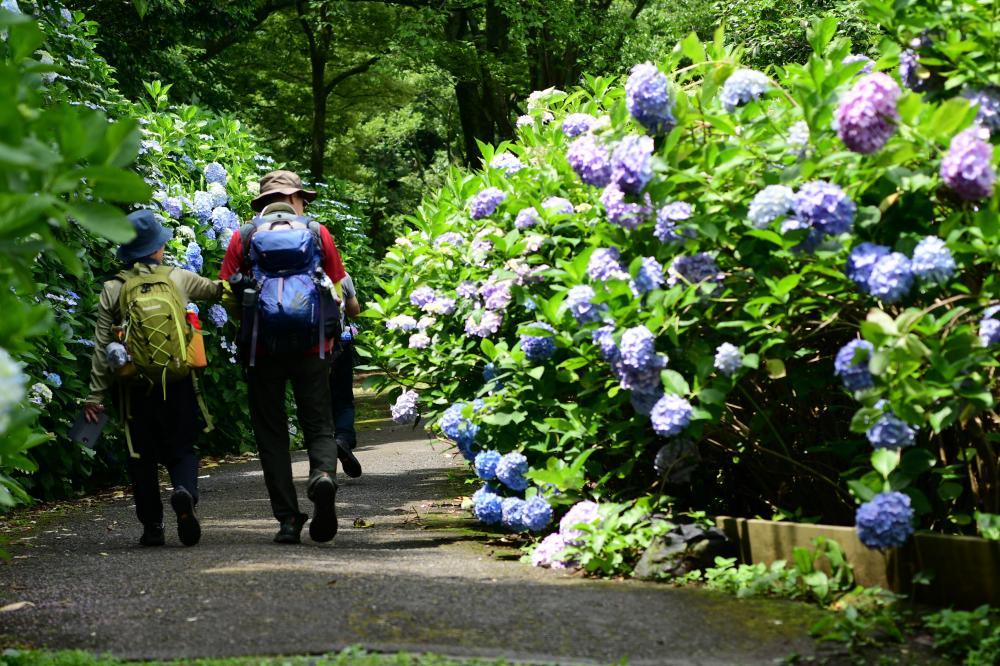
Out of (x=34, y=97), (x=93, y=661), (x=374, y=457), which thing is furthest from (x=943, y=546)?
(x=374, y=457)

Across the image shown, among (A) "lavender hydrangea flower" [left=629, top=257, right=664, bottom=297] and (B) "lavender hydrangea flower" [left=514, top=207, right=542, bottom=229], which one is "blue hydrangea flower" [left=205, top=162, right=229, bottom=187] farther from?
(A) "lavender hydrangea flower" [left=629, top=257, right=664, bottom=297]

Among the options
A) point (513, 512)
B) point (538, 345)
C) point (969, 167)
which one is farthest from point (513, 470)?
point (969, 167)

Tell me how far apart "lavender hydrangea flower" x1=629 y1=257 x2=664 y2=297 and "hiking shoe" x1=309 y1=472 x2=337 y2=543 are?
2.25 metres

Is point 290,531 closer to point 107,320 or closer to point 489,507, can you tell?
point 489,507

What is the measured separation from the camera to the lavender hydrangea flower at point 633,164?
471cm

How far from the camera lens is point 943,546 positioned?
4336 mm

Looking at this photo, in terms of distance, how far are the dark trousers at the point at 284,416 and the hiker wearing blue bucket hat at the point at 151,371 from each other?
0.38 m

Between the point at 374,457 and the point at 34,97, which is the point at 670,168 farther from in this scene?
the point at 374,457

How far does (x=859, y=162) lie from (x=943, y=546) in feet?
4.23

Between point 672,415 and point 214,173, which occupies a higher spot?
point 214,173

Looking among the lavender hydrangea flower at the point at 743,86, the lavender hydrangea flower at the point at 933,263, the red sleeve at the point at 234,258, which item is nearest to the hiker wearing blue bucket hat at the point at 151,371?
the red sleeve at the point at 234,258

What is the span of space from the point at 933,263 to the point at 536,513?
2.30 metres

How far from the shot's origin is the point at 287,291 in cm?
653

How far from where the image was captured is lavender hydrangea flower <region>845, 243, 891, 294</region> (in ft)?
13.7
